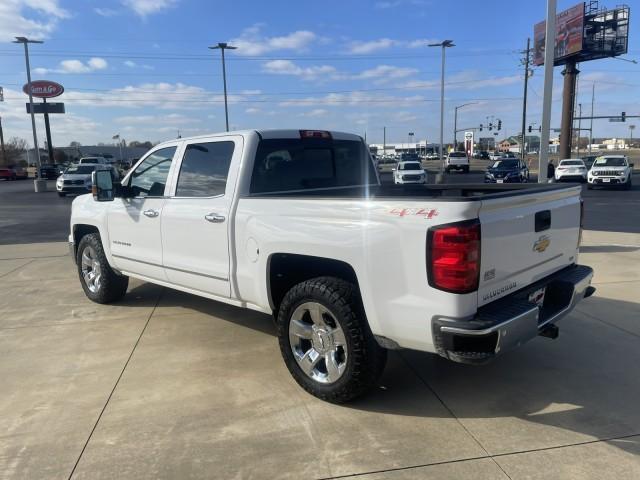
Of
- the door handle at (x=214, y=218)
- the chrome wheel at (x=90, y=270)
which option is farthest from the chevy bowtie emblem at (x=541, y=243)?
the chrome wheel at (x=90, y=270)

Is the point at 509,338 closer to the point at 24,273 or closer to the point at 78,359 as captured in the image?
the point at 78,359

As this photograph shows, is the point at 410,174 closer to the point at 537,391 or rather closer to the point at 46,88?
the point at 537,391

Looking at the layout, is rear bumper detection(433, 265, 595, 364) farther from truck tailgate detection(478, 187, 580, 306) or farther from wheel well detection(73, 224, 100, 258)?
wheel well detection(73, 224, 100, 258)

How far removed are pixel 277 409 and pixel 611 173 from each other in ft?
87.0

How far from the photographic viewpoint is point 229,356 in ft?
14.7

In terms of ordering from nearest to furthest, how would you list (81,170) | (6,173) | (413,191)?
(413,191), (81,170), (6,173)

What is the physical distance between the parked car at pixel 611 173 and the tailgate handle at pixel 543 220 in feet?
83.2

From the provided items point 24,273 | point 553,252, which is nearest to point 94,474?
point 553,252

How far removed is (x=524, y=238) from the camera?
3244mm

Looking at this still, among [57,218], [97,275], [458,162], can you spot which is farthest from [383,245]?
[458,162]

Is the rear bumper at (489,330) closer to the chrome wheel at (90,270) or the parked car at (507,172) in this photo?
the chrome wheel at (90,270)

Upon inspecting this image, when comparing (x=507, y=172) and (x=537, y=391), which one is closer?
(x=537, y=391)

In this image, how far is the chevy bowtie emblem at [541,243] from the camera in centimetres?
341

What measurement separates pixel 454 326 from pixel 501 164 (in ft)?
97.4
